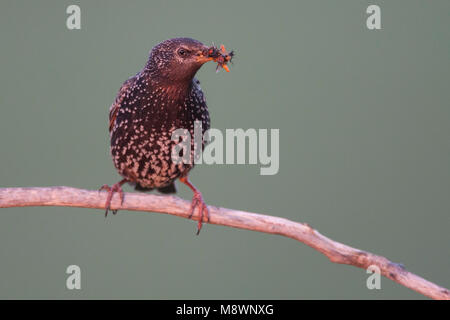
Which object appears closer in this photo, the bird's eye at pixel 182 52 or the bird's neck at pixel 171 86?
the bird's eye at pixel 182 52

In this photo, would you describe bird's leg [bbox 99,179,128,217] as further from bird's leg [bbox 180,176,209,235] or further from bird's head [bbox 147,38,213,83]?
bird's head [bbox 147,38,213,83]

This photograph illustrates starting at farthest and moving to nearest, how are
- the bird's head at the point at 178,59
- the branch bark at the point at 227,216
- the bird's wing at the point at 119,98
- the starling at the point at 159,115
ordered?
the bird's wing at the point at 119,98 < the starling at the point at 159,115 < the bird's head at the point at 178,59 < the branch bark at the point at 227,216

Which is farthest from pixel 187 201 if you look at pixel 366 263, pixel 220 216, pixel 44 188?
pixel 366 263

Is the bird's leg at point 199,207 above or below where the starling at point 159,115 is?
below

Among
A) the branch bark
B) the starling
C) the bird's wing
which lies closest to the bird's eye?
the starling

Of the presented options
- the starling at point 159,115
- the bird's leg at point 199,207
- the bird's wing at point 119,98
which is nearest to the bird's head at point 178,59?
the starling at point 159,115

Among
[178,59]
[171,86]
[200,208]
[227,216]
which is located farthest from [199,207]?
[178,59]

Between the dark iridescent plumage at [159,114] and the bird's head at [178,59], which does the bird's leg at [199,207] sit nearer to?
the dark iridescent plumage at [159,114]

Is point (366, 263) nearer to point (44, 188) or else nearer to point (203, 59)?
point (203, 59)
